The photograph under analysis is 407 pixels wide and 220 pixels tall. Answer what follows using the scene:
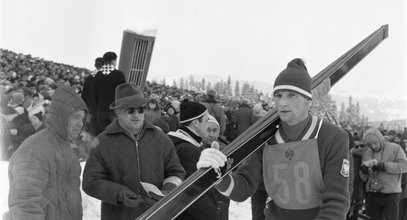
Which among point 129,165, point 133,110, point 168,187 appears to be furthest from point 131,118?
point 168,187

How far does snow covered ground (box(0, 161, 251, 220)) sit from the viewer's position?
2.73 metres

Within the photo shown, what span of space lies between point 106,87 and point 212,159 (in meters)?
3.04

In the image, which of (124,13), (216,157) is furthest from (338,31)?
(216,157)

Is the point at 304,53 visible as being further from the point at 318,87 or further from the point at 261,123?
the point at 261,123

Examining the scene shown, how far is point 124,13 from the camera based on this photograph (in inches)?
238

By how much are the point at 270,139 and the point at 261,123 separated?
0.10 meters

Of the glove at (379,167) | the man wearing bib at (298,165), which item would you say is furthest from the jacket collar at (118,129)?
the glove at (379,167)

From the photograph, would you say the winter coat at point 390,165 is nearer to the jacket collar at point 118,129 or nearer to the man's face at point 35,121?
the jacket collar at point 118,129

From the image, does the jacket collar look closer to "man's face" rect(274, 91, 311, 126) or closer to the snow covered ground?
the snow covered ground

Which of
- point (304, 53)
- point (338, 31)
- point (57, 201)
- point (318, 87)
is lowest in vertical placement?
point (57, 201)

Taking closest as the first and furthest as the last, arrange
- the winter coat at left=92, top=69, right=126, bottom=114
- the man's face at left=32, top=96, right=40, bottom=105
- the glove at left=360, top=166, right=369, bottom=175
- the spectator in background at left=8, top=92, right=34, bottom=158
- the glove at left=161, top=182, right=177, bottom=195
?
the glove at left=161, top=182, right=177, bottom=195
the spectator in background at left=8, top=92, right=34, bottom=158
the winter coat at left=92, top=69, right=126, bottom=114
the man's face at left=32, top=96, right=40, bottom=105
the glove at left=360, top=166, right=369, bottom=175

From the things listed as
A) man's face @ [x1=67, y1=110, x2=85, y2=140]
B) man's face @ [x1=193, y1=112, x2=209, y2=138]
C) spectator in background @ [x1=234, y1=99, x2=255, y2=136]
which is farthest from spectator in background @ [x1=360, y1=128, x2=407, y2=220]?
man's face @ [x1=67, y1=110, x2=85, y2=140]

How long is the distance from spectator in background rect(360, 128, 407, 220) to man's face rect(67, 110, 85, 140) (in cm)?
443

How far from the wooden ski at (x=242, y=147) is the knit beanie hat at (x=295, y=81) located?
6.3 inches
